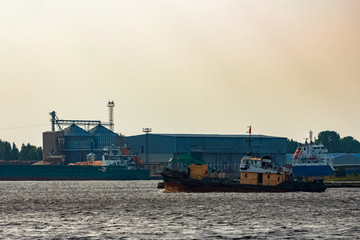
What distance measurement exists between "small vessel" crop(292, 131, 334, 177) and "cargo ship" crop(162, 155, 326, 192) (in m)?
75.5

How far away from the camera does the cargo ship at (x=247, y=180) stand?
106 metres

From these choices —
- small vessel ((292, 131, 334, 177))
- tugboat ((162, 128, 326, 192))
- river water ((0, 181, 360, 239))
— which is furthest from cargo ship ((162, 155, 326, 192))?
small vessel ((292, 131, 334, 177))

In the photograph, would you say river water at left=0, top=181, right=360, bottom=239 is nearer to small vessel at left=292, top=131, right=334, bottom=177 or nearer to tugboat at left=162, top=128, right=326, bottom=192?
tugboat at left=162, top=128, right=326, bottom=192

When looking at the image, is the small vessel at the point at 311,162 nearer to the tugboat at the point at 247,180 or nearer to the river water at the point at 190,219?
the tugboat at the point at 247,180

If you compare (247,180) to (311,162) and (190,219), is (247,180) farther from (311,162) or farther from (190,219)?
(311,162)

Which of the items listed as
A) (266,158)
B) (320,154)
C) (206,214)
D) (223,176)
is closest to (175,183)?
(223,176)

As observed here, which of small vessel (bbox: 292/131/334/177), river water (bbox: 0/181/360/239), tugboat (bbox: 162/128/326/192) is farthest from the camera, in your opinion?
small vessel (bbox: 292/131/334/177)

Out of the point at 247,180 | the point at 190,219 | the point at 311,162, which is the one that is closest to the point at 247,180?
the point at 247,180

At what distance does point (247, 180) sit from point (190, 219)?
1660 inches

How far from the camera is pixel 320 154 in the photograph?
18738cm

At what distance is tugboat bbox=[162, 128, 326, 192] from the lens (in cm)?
10551

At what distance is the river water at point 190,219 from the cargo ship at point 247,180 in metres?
12.8

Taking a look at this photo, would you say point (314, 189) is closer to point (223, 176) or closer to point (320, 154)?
point (223, 176)

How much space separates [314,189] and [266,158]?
32.4 feet
